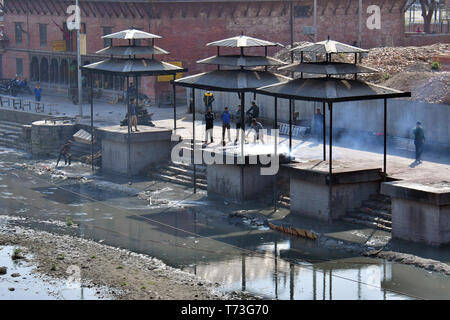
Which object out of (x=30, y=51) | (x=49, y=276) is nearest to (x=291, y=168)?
(x=49, y=276)

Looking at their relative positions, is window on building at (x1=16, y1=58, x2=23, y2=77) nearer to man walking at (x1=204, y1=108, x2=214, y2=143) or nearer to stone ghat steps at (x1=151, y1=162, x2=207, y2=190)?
stone ghat steps at (x1=151, y1=162, x2=207, y2=190)

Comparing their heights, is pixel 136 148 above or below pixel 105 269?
above

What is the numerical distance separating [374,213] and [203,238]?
207 inches

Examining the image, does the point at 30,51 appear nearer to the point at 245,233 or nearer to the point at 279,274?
the point at 245,233

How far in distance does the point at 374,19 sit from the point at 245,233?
116 feet

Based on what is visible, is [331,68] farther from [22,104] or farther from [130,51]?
[22,104]

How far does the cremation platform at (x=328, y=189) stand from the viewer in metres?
27.2

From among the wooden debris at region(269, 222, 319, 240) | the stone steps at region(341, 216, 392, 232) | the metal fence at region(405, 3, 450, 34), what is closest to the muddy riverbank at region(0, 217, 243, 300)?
the wooden debris at region(269, 222, 319, 240)

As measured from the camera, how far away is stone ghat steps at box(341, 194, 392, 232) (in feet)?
86.4

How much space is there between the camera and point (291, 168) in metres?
28.2

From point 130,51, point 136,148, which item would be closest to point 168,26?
point 130,51

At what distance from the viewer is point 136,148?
120 ft

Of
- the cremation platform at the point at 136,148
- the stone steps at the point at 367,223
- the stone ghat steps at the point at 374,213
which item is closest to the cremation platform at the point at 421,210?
the stone steps at the point at 367,223
